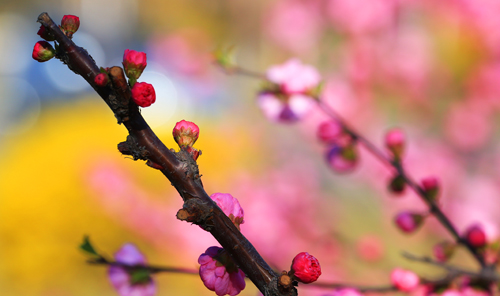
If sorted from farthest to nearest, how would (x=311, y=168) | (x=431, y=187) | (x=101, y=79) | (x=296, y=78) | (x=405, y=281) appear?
(x=311, y=168) → (x=296, y=78) → (x=431, y=187) → (x=405, y=281) → (x=101, y=79)

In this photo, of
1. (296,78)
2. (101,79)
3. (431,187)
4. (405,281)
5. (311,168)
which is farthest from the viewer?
(311,168)

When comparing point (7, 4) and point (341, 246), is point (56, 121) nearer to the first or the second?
point (341, 246)

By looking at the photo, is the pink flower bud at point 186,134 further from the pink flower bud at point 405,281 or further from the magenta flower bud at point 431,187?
the magenta flower bud at point 431,187

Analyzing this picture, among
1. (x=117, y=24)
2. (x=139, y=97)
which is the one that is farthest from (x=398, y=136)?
(x=117, y=24)

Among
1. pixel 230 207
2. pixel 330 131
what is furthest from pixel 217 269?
pixel 330 131

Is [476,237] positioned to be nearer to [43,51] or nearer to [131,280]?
[131,280]

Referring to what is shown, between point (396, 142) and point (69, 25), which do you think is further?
point (396, 142)

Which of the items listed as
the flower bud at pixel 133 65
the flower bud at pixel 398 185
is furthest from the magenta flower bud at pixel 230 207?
the flower bud at pixel 398 185
